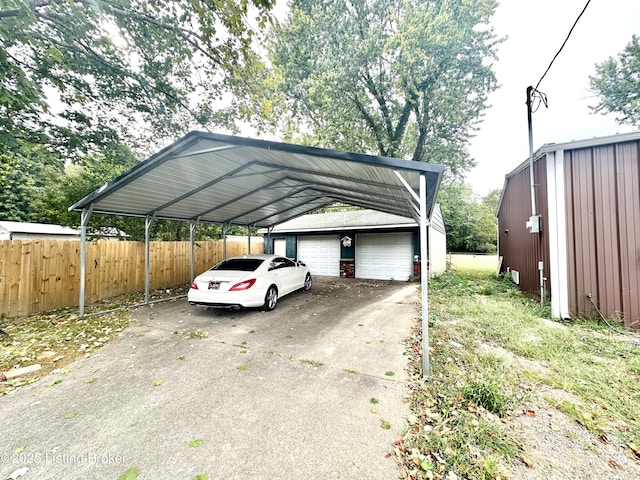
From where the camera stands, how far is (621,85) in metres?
13.5

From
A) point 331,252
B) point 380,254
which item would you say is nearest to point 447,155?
point 380,254

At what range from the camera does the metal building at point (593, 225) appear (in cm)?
458

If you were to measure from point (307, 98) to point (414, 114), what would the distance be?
603 centimetres

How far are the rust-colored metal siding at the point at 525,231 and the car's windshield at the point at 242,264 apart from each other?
665 centimetres

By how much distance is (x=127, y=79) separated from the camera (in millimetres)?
7047

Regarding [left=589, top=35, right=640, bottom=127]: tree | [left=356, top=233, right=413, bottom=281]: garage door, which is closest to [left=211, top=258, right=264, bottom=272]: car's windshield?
[left=356, top=233, right=413, bottom=281]: garage door

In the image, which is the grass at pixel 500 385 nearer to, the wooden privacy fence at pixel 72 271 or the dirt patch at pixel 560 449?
the dirt patch at pixel 560 449

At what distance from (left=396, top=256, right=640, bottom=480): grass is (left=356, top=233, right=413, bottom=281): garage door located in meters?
6.15

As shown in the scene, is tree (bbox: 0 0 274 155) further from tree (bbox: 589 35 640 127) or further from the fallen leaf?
tree (bbox: 589 35 640 127)

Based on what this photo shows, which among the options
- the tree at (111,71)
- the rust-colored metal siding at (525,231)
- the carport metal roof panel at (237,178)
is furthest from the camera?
the rust-colored metal siding at (525,231)

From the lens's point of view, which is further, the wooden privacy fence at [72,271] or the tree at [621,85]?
the tree at [621,85]

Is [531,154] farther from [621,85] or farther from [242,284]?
[621,85]

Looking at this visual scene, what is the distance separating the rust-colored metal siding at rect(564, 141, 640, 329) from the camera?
4570mm

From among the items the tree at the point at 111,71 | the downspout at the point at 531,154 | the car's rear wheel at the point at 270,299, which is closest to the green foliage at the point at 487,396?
the car's rear wheel at the point at 270,299
